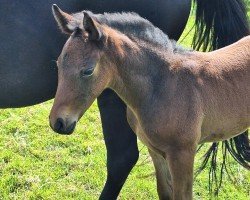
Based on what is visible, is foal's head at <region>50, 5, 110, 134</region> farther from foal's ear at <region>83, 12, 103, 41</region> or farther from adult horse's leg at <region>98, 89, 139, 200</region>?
adult horse's leg at <region>98, 89, 139, 200</region>

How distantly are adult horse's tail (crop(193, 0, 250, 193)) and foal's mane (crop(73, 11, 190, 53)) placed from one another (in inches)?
23.5

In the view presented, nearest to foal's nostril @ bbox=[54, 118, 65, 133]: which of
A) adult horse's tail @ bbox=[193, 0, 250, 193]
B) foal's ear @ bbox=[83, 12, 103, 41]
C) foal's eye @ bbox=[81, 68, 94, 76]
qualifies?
foal's eye @ bbox=[81, 68, 94, 76]

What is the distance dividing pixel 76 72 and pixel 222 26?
1.18m

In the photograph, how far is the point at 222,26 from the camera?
292 centimetres

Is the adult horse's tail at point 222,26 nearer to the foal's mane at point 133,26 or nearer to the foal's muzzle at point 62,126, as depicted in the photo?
the foal's mane at point 133,26

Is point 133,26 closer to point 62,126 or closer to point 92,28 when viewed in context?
point 92,28

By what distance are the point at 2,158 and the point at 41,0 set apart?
1.61 meters

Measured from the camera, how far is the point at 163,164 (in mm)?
2812

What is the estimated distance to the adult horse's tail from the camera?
2912mm

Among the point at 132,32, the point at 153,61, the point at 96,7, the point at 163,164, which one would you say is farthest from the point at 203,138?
the point at 96,7

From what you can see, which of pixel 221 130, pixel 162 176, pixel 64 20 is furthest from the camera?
pixel 162 176

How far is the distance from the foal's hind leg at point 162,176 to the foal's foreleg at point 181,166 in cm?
29

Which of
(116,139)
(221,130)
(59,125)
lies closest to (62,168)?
(116,139)

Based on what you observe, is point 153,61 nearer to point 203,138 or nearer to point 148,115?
point 148,115
